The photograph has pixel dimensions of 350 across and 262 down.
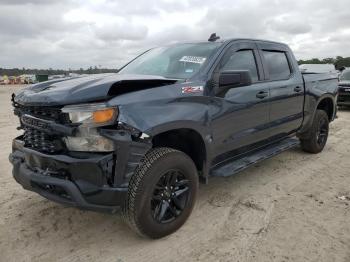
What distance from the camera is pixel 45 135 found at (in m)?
3.14

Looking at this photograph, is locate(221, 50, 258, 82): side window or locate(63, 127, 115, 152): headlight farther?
locate(221, 50, 258, 82): side window

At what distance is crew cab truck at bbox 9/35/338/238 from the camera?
9.52 feet

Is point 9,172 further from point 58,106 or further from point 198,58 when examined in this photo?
point 198,58

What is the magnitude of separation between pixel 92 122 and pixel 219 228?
1633 mm

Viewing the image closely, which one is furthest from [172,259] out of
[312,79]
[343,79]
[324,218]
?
[343,79]

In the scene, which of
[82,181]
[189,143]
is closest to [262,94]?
[189,143]

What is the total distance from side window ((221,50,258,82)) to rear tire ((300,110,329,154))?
82.5 inches

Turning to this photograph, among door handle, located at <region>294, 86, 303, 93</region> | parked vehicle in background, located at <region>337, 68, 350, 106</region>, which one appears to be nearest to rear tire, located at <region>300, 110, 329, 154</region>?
door handle, located at <region>294, 86, 303, 93</region>

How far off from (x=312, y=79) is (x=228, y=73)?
2738 mm

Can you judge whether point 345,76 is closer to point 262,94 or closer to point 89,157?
point 262,94

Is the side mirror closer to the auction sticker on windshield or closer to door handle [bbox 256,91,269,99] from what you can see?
the auction sticker on windshield

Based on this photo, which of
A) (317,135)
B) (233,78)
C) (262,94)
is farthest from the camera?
(317,135)

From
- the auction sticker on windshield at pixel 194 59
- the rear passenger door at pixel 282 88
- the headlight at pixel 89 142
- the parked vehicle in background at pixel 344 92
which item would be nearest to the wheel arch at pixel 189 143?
the headlight at pixel 89 142

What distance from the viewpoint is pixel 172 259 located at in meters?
3.05
